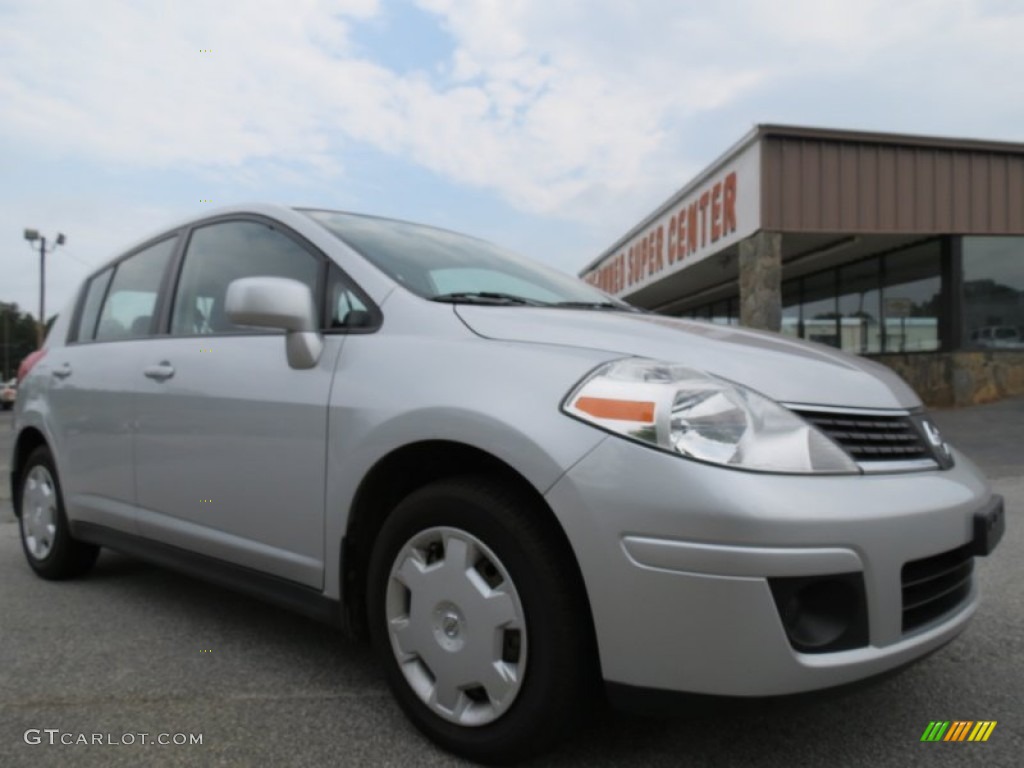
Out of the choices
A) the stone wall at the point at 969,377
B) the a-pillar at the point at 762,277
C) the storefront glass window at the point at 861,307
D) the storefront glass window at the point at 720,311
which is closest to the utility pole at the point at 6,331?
the storefront glass window at the point at 720,311

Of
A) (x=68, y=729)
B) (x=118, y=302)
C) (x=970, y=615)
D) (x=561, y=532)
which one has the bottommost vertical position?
(x=68, y=729)

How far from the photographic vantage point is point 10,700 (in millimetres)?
2459

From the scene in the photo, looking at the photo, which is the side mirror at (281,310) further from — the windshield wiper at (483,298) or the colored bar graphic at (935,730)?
the colored bar graphic at (935,730)

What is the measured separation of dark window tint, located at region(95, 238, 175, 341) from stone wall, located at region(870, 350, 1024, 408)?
37.2ft

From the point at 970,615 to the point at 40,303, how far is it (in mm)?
41703

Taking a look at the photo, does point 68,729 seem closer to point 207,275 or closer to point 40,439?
point 207,275

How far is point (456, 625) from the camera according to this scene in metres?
2.04

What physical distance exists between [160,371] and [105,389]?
0.53 metres

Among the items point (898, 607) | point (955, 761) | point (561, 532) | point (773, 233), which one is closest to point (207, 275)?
point (561, 532)

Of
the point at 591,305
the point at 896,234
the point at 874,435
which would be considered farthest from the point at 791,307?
the point at 874,435

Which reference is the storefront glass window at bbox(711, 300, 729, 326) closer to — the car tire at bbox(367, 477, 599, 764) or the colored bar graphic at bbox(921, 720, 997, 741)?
the colored bar graphic at bbox(921, 720, 997, 741)

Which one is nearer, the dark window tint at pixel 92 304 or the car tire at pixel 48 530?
the car tire at pixel 48 530

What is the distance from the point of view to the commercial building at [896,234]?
11.0 m
